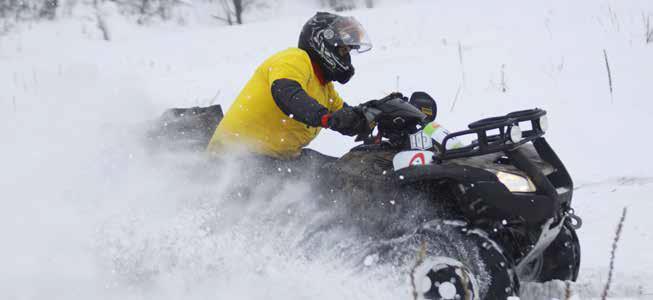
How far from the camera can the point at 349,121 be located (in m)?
3.34

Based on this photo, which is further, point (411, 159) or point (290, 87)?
point (290, 87)

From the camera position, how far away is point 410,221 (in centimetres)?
317

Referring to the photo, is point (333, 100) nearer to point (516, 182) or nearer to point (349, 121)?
point (349, 121)

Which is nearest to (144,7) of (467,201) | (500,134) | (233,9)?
(233,9)

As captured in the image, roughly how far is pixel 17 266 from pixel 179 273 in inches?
38.2

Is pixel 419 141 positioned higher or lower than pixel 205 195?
higher

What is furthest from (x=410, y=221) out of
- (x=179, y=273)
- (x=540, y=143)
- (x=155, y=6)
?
(x=155, y=6)

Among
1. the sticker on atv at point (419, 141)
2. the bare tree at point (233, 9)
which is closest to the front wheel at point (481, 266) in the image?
the sticker on atv at point (419, 141)

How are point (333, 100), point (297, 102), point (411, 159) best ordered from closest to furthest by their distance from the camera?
point (411, 159), point (297, 102), point (333, 100)

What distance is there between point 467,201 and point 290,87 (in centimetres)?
133

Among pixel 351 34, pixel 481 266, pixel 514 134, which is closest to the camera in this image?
pixel 481 266

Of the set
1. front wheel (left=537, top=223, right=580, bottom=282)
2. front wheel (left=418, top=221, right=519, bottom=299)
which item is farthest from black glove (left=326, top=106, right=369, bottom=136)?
front wheel (left=537, top=223, right=580, bottom=282)

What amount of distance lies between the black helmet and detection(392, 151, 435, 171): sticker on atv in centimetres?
96

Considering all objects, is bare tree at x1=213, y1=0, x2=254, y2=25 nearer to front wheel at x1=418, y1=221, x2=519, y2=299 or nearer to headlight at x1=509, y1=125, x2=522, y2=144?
headlight at x1=509, y1=125, x2=522, y2=144
